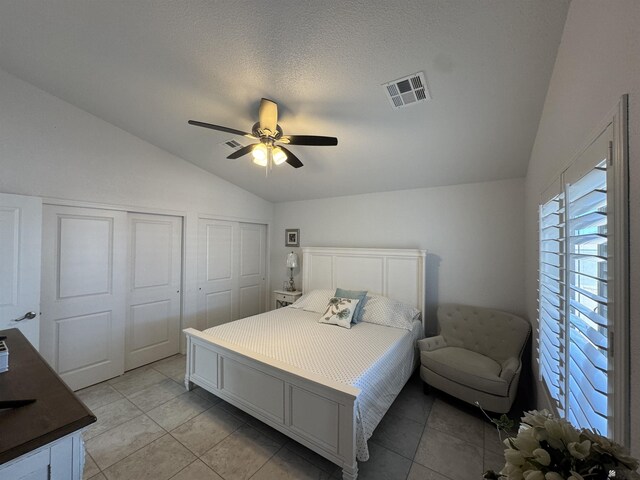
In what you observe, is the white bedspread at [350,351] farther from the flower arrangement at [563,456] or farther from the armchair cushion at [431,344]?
the flower arrangement at [563,456]

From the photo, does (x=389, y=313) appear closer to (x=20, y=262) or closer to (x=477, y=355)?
(x=477, y=355)

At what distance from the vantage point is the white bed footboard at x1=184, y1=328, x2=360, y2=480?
1633 mm

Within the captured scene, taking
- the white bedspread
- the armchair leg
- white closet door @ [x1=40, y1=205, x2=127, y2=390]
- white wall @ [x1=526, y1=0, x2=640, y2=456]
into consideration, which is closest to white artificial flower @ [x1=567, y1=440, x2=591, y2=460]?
white wall @ [x1=526, y1=0, x2=640, y2=456]

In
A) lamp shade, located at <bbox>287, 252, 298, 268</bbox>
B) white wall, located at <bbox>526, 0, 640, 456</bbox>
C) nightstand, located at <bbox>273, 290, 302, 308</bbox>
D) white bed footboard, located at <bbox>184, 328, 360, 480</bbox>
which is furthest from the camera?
lamp shade, located at <bbox>287, 252, 298, 268</bbox>

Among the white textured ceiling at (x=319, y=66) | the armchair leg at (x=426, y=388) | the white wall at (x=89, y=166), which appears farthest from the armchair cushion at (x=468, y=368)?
the white wall at (x=89, y=166)

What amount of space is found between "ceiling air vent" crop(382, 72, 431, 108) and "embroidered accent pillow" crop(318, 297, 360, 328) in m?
2.08

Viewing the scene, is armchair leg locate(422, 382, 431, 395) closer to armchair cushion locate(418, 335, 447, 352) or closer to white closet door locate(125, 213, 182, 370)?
armchair cushion locate(418, 335, 447, 352)

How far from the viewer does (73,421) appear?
3.04ft

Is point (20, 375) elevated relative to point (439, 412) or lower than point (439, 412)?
elevated

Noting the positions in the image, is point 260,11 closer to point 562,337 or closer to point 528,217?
point 562,337

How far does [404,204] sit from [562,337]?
2.43 meters

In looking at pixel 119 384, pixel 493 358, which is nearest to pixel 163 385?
pixel 119 384

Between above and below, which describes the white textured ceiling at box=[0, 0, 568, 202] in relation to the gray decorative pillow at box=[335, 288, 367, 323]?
above

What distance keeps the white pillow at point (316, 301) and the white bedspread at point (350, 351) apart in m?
0.33
